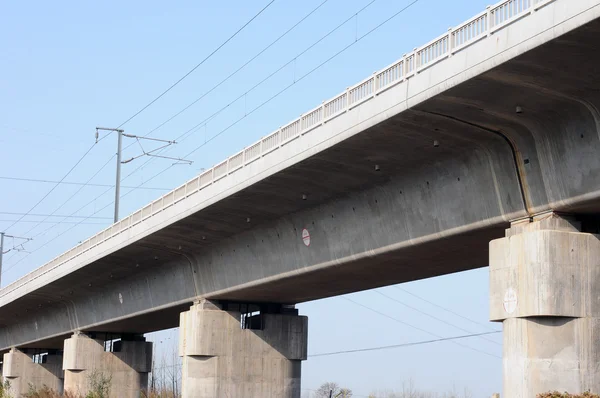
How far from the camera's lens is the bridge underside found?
2184 cm

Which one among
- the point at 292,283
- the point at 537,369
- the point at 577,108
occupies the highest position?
the point at 577,108

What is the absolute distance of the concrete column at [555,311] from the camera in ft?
76.8

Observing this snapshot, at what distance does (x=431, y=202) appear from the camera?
2809cm

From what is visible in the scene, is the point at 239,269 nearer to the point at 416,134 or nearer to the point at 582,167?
the point at 416,134

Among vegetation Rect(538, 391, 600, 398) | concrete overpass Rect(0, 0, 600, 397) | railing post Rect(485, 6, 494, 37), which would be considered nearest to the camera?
railing post Rect(485, 6, 494, 37)

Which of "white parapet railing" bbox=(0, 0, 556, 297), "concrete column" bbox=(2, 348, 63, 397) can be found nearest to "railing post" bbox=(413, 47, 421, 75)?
"white parapet railing" bbox=(0, 0, 556, 297)

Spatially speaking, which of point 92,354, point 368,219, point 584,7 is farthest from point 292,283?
point 92,354

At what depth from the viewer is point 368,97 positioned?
25.5m

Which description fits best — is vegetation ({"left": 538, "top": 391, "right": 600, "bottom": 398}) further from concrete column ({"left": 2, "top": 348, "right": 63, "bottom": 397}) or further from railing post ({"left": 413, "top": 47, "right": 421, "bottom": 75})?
concrete column ({"left": 2, "top": 348, "right": 63, "bottom": 397})

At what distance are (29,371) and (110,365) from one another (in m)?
23.5

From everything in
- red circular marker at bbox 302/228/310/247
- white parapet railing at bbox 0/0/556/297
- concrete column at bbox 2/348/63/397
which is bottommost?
concrete column at bbox 2/348/63/397

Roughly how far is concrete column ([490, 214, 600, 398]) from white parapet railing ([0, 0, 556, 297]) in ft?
17.4

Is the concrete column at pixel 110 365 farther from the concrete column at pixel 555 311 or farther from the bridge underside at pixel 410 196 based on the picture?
the concrete column at pixel 555 311

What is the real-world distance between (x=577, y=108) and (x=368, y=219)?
1098cm
